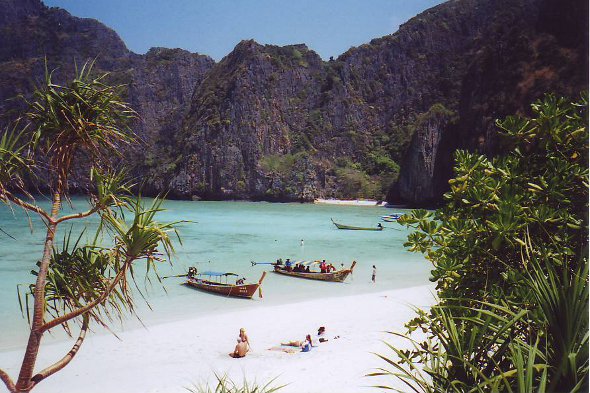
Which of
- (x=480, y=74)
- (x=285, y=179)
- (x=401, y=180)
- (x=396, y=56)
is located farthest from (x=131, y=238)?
(x=396, y=56)

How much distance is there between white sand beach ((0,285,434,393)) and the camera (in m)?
6.60

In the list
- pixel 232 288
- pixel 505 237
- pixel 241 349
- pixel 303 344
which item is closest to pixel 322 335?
pixel 303 344

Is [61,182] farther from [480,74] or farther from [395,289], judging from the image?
[480,74]

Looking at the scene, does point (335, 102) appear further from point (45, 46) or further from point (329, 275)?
point (329, 275)

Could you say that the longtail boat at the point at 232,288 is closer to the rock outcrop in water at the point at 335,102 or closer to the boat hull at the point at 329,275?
the boat hull at the point at 329,275

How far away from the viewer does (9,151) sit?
2686 mm

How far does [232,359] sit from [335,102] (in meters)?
107

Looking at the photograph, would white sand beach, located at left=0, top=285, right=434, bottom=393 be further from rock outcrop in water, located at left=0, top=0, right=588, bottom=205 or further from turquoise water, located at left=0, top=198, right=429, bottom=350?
rock outcrop in water, located at left=0, top=0, right=588, bottom=205

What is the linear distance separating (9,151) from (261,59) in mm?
102597

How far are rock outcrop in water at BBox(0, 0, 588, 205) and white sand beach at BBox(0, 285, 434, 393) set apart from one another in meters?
33.5

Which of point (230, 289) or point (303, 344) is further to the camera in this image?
point (230, 289)

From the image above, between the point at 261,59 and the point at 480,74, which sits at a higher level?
the point at 261,59

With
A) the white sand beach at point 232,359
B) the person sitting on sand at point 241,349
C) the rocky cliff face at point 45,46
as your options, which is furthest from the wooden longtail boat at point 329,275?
the person sitting on sand at point 241,349

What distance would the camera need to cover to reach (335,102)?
365ft
